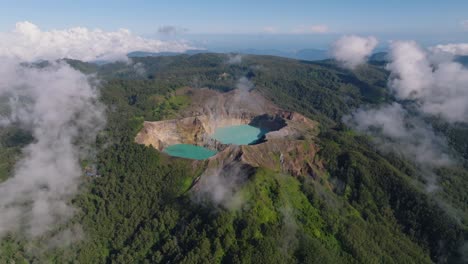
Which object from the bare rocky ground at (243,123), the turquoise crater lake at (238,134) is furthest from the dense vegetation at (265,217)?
the turquoise crater lake at (238,134)

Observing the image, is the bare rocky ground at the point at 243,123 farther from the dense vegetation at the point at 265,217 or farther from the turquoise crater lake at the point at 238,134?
the dense vegetation at the point at 265,217

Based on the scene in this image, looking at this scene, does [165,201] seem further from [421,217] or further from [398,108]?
[398,108]

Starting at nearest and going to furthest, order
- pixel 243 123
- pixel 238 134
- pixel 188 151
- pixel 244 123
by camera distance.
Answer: pixel 188 151
pixel 238 134
pixel 244 123
pixel 243 123

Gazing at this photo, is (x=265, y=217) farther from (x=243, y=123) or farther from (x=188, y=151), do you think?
(x=243, y=123)

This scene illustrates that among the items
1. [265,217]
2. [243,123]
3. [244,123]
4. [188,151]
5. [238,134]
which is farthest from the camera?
[243,123]

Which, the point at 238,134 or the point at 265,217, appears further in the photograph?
the point at 238,134

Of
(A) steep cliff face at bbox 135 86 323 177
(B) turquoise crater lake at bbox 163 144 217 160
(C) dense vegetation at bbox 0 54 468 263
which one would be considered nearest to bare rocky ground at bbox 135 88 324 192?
(A) steep cliff face at bbox 135 86 323 177

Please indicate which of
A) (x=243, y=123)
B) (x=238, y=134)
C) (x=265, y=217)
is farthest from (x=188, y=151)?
(x=265, y=217)

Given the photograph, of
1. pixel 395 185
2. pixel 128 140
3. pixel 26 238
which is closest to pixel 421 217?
pixel 395 185
